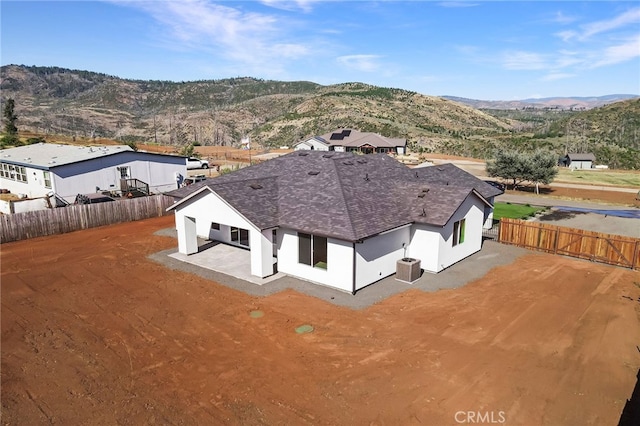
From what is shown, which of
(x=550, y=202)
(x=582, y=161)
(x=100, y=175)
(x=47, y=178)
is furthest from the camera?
(x=582, y=161)

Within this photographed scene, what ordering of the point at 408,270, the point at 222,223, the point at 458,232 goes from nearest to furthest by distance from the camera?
the point at 408,270 < the point at 222,223 < the point at 458,232

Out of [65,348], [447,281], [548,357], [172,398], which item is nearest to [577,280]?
[447,281]

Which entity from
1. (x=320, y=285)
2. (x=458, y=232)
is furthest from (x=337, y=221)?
(x=458, y=232)

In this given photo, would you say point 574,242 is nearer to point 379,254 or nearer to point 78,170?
point 379,254

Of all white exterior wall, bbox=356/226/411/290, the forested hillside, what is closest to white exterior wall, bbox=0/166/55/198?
white exterior wall, bbox=356/226/411/290

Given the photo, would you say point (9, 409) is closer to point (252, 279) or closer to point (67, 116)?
point (252, 279)

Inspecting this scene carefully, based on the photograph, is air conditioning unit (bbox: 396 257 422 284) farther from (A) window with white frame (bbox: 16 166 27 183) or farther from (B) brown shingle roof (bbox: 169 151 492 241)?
(A) window with white frame (bbox: 16 166 27 183)

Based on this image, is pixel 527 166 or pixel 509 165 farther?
pixel 509 165

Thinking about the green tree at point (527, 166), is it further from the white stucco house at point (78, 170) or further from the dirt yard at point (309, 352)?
the white stucco house at point (78, 170)
